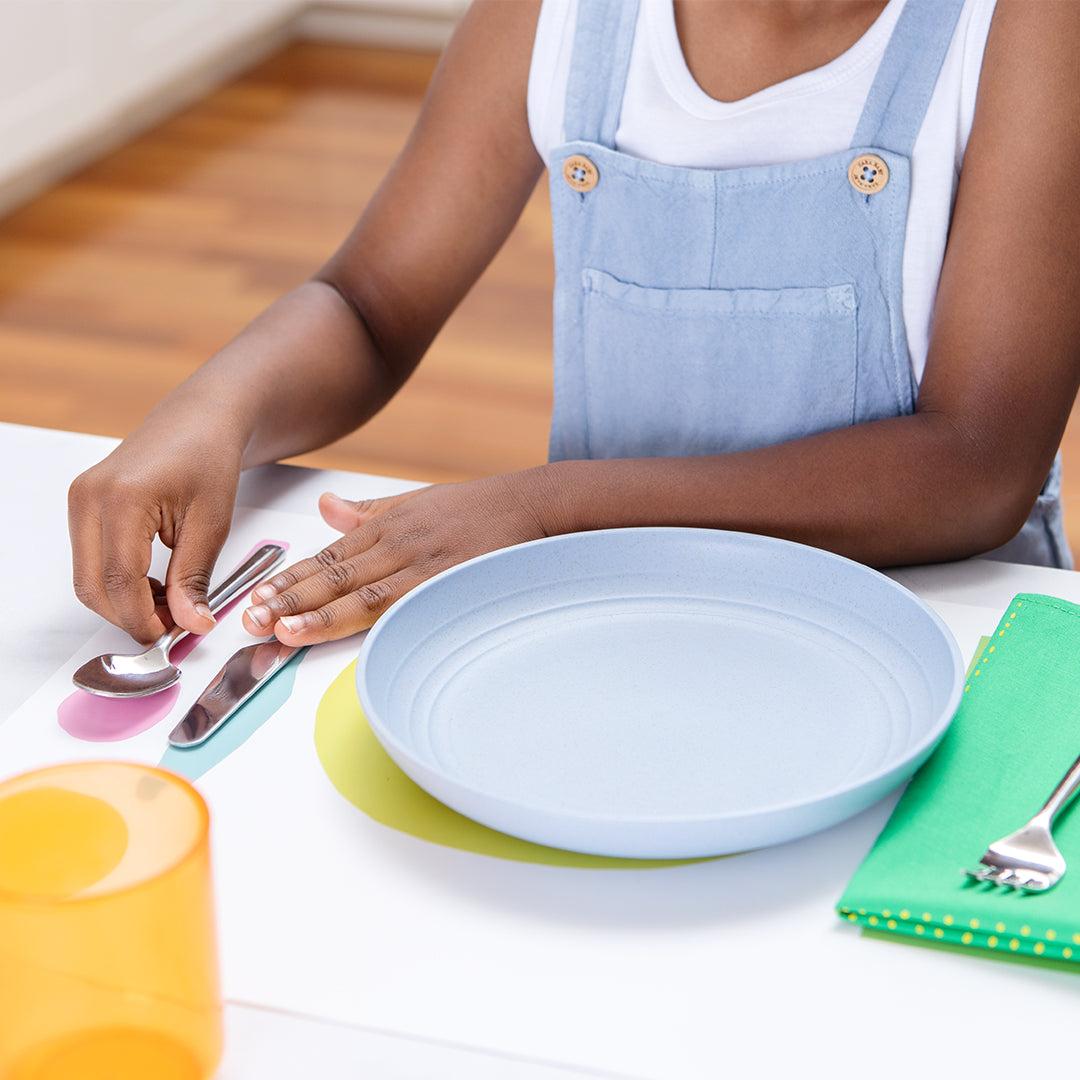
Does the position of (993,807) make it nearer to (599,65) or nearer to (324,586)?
(324,586)

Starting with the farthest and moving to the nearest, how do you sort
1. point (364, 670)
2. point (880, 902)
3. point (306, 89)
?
point (306, 89)
point (364, 670)
point (880, 902)

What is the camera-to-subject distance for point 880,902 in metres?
0.56

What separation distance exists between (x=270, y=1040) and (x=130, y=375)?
2.18 metres

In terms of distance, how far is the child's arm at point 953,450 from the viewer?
84cm

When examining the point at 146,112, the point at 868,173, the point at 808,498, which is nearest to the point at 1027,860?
the point at 808,498

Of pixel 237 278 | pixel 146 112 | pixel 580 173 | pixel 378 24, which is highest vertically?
pixel 580 173

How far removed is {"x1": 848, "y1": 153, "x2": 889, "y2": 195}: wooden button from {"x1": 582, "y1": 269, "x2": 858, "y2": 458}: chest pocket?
7 cm

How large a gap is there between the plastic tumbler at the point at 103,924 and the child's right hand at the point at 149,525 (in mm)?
289

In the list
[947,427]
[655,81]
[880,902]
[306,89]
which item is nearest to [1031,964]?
[880,902]

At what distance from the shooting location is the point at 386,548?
32.0 inches

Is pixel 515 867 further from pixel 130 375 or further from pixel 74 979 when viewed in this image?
pixel 130 375

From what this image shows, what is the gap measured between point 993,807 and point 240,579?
1.38 feet

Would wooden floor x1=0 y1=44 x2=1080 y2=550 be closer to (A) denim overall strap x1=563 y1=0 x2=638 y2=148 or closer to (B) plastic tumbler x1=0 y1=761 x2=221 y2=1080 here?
(A) denim overall strap x1=563 y1=0 x2=638 y2=148

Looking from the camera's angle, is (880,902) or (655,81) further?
(655,81)
